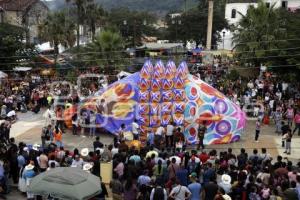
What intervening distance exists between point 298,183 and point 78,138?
12.1m

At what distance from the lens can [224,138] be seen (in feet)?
72.7

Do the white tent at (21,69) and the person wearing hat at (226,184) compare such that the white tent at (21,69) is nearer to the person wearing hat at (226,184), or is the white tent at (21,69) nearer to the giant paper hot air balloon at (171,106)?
the giant paper hot air balloon at (171,106)

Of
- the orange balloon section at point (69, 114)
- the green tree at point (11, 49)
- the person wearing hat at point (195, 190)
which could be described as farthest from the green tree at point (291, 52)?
the green tree at point (11, 49)

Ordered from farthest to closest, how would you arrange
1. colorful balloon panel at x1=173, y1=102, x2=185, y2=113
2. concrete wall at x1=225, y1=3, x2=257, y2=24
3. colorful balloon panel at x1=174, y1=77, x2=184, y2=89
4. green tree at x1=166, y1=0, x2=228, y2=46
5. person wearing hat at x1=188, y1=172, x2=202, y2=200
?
1. concrete wall at x1=225, y1=3, x2=257, y2=24
2. green tree at x1=166, y1=0, x2=228, y2=46
3. colorful balloon panel at x1=173, y1=102, x2=185, y2=113
4. colorful balloon panel at x1=174, y1=77, x2=184, y2=89
5. person wearing hat at x1=188, y1=172, x2=202, y2=200

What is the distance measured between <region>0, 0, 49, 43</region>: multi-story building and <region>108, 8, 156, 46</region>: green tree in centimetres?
1217

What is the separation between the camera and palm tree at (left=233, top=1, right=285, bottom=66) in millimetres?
37500

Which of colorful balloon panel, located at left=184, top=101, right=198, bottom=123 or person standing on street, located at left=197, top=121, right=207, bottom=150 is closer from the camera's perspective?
person standing on street, located at left=197, top=121, right=207, bottom=150

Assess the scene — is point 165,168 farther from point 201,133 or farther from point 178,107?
point 178,107

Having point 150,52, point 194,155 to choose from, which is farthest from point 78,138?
point 150,52

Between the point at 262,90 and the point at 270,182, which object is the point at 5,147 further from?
the point at 262,90

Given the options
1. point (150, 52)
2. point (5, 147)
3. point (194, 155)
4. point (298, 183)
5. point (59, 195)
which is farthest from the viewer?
point (150, 52)

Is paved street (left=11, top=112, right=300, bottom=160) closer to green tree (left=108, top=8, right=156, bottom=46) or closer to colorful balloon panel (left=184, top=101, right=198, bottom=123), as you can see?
colorful balloon panel (left=184, top=101, right=198, bottom=123)

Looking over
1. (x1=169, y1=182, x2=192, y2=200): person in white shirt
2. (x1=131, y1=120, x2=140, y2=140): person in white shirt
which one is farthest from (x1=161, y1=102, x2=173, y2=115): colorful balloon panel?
(x1=169, y1=182, x2=192, y2=200): person in white shirt

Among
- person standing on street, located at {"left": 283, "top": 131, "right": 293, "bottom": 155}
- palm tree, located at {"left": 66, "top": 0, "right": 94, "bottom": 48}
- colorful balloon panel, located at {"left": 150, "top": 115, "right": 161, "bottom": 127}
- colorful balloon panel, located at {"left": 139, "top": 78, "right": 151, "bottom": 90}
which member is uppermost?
palm tree, located at {"left": 66, "top": 0, "right": 94, "bottom": 48}
